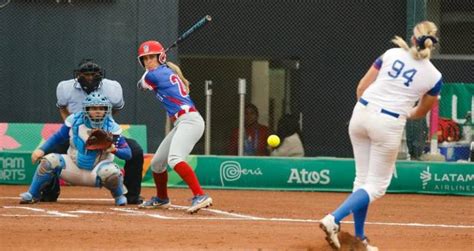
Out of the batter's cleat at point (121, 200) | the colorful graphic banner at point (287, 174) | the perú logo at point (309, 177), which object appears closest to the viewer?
the batter's cleat at point (121, 200)

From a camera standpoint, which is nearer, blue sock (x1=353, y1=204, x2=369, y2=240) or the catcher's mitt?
blue sock (x1=353, y1=204, x2=369, y2=240)

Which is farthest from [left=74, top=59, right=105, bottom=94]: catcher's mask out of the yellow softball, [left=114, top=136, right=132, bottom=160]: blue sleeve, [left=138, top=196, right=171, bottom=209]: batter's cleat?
the yellow softball

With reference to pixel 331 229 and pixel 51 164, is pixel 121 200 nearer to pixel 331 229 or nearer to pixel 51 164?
pixel 51 164

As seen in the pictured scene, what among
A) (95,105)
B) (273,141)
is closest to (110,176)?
(95,105)

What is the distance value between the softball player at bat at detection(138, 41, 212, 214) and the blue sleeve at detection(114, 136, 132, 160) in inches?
23.2

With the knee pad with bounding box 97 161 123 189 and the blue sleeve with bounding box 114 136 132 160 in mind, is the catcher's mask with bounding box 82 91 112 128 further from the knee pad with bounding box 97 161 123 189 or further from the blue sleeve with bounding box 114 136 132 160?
the knee pad with bounding box 97 161 123 189

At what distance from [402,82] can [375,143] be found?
1.54ft

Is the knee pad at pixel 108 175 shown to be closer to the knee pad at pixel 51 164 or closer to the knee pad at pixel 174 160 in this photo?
the knee pad at pixel 51 164

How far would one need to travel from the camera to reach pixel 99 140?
12.5 meters

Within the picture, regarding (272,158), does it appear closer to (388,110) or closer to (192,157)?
(192,157)

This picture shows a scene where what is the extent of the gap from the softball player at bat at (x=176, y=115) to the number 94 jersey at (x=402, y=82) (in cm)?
337

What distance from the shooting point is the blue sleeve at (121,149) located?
12828 mm

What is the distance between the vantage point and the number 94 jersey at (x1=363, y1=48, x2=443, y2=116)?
891 cm

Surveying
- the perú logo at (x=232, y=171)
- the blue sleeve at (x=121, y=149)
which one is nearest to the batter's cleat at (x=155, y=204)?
the blue sleeve at (x=121, y=149)
